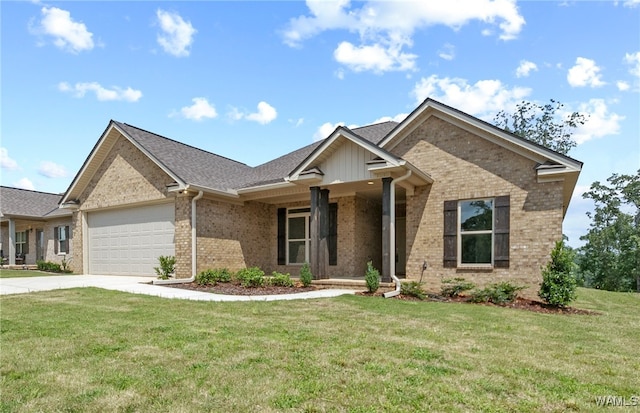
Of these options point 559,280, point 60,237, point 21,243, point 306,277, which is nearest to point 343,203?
point 306,277

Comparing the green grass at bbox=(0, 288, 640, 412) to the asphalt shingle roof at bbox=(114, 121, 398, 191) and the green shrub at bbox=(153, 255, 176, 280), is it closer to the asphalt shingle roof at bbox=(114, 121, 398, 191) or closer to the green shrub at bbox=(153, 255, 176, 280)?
the green shrub at bbox=(153, 255, 176, 280)

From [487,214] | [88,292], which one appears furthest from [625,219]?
[88,292]

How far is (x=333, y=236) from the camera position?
14.4 metres

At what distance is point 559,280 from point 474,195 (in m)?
3.24

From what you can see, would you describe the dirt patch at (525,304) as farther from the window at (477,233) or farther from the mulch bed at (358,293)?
the window at (477,233)

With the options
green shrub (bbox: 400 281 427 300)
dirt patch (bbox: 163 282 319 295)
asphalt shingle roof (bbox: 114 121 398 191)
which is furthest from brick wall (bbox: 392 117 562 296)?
dirt patch (bbox: 163 282 319 295)

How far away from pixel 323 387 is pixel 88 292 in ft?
30.2

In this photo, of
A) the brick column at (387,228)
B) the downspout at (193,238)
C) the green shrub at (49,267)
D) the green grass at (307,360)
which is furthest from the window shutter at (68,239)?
the brick column at (387,228)

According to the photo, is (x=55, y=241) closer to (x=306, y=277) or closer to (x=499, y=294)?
(x=306, y=277)

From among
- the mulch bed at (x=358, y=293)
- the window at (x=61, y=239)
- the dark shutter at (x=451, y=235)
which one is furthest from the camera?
the window at (x=61, y=239)

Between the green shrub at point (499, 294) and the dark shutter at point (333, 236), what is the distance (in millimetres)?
5737

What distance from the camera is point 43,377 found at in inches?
157

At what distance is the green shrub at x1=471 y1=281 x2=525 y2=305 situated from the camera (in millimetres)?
9523

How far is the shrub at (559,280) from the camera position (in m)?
9.08
